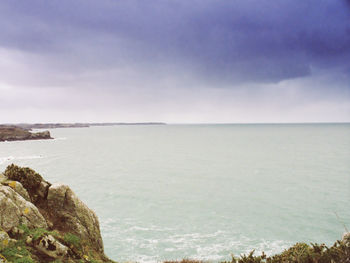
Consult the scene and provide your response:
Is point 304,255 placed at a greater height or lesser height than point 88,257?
greater

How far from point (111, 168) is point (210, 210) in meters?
37.8

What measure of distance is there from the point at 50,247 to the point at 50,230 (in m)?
1.85

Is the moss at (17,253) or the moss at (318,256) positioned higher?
the moss at (17,253)

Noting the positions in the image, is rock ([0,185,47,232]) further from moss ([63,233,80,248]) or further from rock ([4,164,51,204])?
rock ([4,164,51,204])

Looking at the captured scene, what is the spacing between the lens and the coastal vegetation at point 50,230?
8.92 meters

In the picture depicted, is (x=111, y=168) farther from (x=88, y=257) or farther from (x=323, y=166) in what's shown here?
(x=323, y=166)

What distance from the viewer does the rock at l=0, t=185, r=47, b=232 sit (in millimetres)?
9141

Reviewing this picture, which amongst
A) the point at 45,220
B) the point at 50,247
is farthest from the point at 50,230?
the point at 50,247

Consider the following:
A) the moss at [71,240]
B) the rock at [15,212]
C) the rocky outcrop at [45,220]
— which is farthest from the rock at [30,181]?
the moss at [71,240]

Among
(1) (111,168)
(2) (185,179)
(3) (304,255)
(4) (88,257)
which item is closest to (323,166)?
(2) (185,179)

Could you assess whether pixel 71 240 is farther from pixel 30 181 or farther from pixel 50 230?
pixel 30 181

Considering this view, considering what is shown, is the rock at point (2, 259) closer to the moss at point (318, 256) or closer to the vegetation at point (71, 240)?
the vegetation at point (71, 240)

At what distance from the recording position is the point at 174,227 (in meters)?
25.4

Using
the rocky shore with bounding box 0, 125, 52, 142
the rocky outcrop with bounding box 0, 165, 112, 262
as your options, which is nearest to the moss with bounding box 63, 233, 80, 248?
the rocky outcrop with bounding box 0, 165, 112, 262
